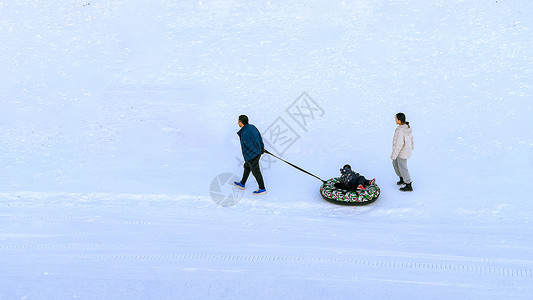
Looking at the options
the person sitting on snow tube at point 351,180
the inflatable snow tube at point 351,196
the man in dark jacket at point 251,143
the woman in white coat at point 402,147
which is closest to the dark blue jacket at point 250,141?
the man in dark jacket at point 251,143

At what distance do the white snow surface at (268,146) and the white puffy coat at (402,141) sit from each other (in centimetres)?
81

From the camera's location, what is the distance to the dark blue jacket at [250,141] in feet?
28.7

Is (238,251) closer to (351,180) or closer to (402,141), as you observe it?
(351,180)

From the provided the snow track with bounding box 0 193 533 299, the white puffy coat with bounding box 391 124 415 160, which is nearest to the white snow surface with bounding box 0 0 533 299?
the snow track with bounding box 0 193 533 299

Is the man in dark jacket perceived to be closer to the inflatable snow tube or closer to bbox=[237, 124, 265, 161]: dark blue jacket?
bbox=[237, 124, 265, 161]: dark blue jacket

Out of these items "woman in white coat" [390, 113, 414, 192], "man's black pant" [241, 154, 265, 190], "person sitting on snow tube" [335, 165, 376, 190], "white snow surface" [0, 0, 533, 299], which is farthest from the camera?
"man's black pant" [241, 154, 265, 190]

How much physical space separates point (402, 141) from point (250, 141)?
248 cm

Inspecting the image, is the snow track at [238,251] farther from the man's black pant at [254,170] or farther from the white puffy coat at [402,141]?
the white puffy coat at [402,141]

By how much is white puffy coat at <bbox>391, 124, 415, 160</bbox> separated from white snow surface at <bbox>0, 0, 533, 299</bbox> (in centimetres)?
81

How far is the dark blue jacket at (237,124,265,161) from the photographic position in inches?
345

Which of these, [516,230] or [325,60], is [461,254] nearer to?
[516,230]

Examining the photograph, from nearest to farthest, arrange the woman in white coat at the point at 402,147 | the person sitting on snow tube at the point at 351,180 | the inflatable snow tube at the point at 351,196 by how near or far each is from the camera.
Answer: the inflatable snow tube at the point at 351,196 → the person sitting on snow tube at the point at 351,180 → the woman in white coat at the point at 402,147

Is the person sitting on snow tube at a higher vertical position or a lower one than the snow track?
higher

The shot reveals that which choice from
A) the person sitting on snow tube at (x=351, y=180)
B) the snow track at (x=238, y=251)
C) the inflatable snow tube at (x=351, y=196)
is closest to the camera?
the snow track at (x=238, y=251)
